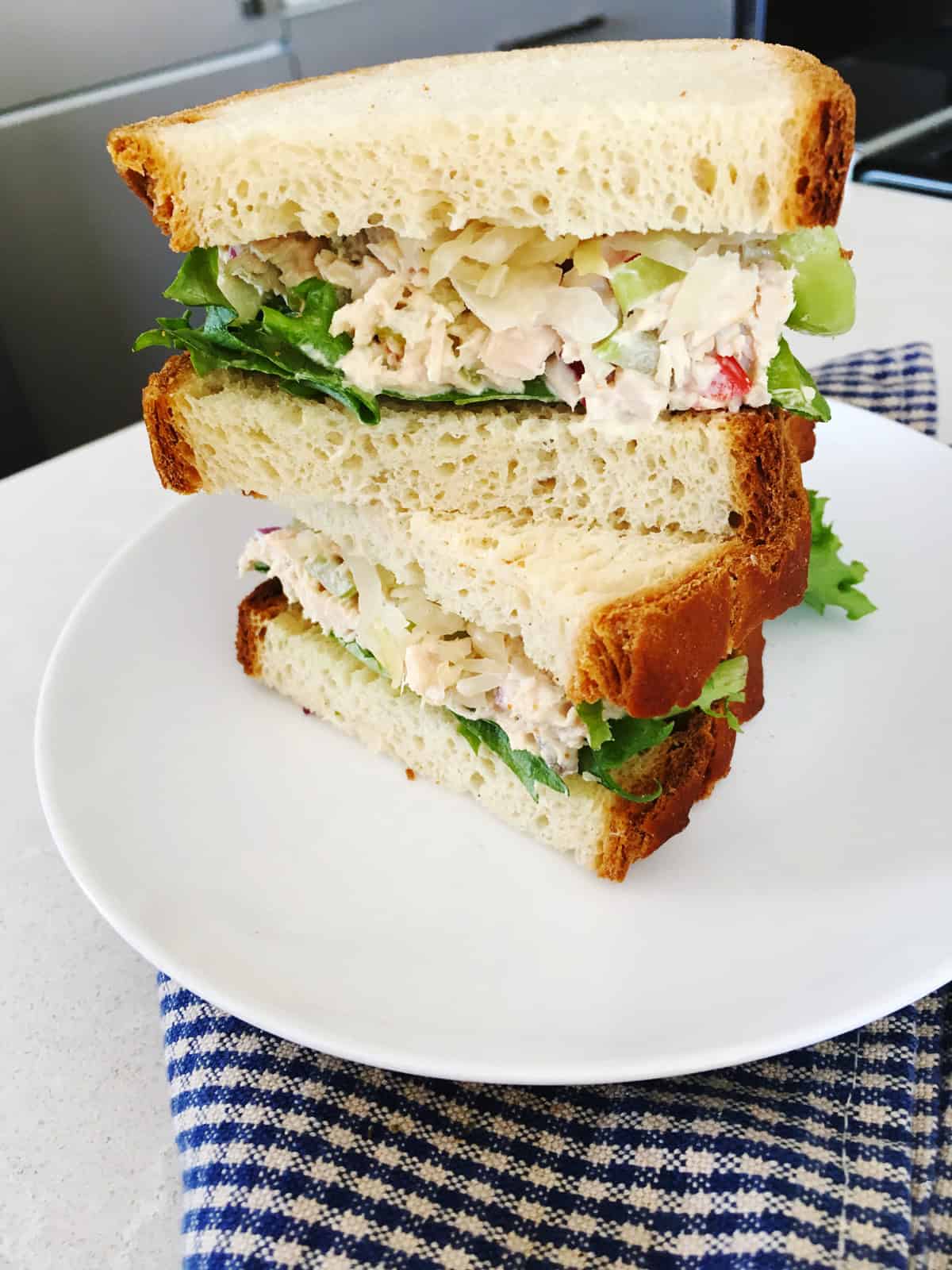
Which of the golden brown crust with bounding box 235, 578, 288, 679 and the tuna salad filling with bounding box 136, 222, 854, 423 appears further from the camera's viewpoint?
the golden brown crust with bounding box 235, 578, 288, 679

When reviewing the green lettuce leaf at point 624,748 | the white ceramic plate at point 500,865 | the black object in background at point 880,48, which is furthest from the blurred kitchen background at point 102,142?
the green lettuce leaf at point 624,748

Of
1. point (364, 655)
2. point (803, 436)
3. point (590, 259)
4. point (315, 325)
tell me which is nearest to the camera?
point (590, 259)

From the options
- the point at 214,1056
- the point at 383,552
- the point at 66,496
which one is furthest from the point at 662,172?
the point at 66,496

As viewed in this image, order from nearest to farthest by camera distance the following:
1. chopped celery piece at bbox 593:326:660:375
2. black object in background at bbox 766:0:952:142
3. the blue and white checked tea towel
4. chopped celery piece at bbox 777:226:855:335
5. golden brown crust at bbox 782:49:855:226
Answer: the blue and white checked tea towel, golden brown crust at bbox 782:49:855:226, chopped celery piece at bbox 593:326:660:375, chopped celery piece at bbox 777:226:855:335, black object in background at bbox 766:0:952:142

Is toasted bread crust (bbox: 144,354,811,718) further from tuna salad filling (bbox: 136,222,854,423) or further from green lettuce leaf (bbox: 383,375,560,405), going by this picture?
green lettuce leaf (bbox: 383,375,560,405)

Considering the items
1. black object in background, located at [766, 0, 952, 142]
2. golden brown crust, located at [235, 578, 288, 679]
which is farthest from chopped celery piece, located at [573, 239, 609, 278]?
black object in background, located at [766, 0, 952, 142]

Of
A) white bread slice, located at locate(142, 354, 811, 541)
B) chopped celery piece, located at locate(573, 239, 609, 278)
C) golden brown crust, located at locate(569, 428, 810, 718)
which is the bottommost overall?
golden brown crust, located at locate(569, 428, 810, 718)

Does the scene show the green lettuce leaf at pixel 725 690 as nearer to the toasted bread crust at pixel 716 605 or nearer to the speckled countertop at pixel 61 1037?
the toasted bread crust at pixel 716 605

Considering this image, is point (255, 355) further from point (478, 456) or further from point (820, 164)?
point (820, 164)

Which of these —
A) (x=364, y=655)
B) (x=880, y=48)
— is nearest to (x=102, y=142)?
(x=364, y=655)
